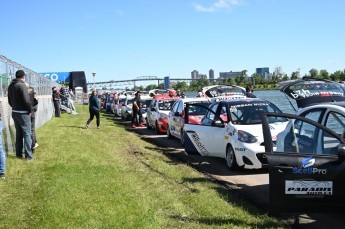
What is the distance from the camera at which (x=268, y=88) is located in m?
95.8

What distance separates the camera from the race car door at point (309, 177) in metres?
5.12

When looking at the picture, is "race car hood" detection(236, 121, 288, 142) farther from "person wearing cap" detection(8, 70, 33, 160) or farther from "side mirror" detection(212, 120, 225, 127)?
"person wearing cap" detection(8, 70, 33, 160)

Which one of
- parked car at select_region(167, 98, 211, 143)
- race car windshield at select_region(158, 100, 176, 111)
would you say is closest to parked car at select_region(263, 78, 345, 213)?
parked car at select_region(167, 98, 211, 143)

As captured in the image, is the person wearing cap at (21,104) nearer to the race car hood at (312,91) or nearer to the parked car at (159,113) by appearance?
the race car hood at (312,91)

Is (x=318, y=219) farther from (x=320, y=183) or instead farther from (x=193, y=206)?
(x=193, y=206)

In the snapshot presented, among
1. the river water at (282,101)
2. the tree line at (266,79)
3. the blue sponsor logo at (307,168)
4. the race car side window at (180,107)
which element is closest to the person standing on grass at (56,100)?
the race car side window at (180,107)

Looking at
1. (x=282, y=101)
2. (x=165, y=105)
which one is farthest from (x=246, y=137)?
(x=282, y=101)

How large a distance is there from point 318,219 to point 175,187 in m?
2.69

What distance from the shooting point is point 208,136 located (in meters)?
10.8

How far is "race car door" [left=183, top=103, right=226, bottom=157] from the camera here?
10.5 m

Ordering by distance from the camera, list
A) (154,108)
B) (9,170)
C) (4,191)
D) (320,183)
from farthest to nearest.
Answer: (154,108), (9,170), (4,191), (320,183)

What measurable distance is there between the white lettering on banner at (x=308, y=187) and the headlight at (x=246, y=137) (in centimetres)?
419

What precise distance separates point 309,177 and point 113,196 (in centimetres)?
322

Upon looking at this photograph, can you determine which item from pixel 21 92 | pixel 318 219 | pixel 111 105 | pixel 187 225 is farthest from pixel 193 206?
pixel 111 105
